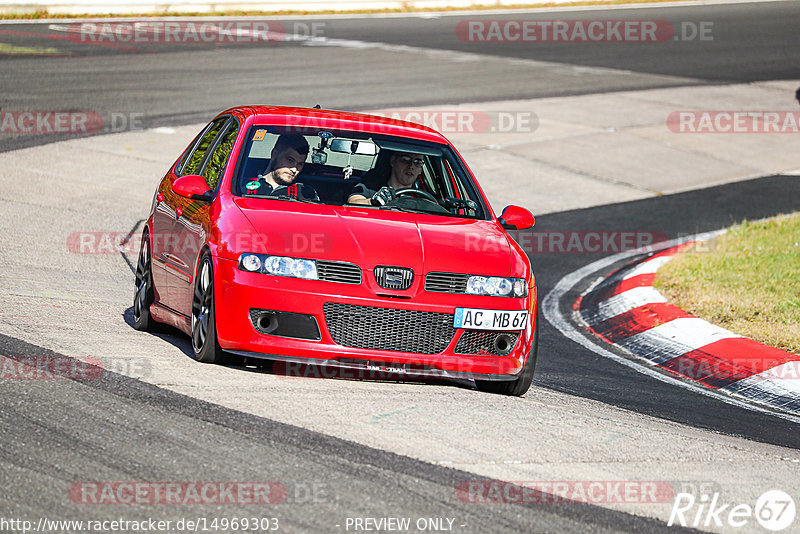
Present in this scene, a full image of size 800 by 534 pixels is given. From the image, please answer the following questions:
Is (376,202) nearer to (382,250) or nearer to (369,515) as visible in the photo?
(382,250)

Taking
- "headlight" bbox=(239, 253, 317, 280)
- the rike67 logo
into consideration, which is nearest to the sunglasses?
"headlight" bbox=(239, 253, 317, 280)

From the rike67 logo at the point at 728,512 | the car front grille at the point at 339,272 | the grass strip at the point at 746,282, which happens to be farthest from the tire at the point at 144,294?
the grass strip at the point at 746,282

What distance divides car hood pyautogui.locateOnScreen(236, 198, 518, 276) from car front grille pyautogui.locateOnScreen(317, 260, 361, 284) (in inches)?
1.2

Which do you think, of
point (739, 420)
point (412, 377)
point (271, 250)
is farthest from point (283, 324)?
point (739, 420)

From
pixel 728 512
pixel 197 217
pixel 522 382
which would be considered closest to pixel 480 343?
pixel 522 382

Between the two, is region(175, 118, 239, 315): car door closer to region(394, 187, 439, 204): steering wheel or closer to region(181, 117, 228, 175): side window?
region(181, 117, 228, 175): side window

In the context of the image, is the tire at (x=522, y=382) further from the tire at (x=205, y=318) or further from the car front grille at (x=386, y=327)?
the tire at (x=205, y=318)

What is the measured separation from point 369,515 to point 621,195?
12.0m

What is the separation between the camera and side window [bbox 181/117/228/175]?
841 cm

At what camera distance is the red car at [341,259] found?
662 centimetres

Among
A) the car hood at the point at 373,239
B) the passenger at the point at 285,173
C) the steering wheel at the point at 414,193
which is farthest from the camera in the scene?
the steering wheel at the point at 414,193

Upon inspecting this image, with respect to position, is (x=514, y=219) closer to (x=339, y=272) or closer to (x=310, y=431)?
(x=339, y=272)

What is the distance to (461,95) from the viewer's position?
71.0ft

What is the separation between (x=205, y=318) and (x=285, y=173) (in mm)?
1286
